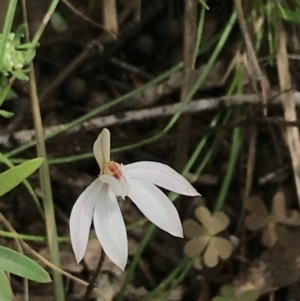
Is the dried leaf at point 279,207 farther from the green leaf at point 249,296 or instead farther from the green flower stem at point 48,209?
the green flower stem at point 48,209

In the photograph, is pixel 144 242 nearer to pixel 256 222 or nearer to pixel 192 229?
pixel 192 229

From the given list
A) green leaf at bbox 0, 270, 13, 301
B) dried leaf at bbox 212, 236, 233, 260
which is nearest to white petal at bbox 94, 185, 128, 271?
green leaf at bbox 0, 270, 13, 301

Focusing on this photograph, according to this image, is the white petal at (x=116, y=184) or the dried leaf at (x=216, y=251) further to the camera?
the dried leaf at (x=216, y=251)

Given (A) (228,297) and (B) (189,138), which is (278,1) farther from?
(A) (228,297)

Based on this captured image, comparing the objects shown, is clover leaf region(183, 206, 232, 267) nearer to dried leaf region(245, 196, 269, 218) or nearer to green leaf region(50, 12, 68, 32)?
dried leaf region(245, 196, 269, 218)

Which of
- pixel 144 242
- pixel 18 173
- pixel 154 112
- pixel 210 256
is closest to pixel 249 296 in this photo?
pixel 210 256

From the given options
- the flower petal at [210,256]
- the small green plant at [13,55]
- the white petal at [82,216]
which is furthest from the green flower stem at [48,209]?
the flower petal at [210,256]

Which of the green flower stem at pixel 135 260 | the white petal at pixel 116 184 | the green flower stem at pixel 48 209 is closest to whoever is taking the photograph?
the white petal at pixel 116 184
